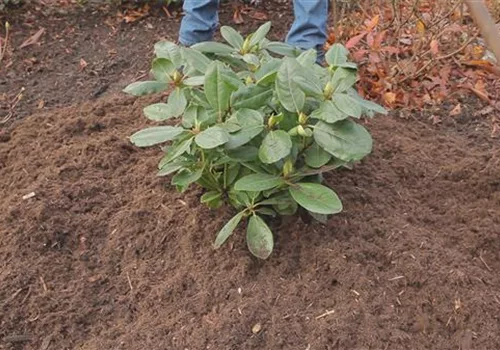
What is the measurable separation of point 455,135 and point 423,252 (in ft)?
3.91

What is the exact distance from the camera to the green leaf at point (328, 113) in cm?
216

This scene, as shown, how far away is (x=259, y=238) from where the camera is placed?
2287 mm

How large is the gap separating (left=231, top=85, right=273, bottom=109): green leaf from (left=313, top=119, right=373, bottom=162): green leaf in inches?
7.8

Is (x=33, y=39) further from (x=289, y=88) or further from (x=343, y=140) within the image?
(x=343, y=140)

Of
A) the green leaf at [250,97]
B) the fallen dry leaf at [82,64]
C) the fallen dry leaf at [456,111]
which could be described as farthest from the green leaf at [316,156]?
the fallen dry leaf at [82,64]

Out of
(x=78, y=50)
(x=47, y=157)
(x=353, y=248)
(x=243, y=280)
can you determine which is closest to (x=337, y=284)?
(x=353, y=248)

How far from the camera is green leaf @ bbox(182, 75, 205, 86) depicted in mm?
2312

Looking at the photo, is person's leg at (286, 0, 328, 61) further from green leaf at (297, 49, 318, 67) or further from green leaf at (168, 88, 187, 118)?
green leaf at (168, 88, 187, 118)

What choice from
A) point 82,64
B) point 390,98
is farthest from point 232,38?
point 82,64

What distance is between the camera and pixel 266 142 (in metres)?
2.18

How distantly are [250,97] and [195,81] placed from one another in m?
0.19

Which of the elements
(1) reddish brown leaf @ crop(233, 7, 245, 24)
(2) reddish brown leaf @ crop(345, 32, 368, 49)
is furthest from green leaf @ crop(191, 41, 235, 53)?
(1) reddish brown leaf @ crop(233, 7, 245, 24)

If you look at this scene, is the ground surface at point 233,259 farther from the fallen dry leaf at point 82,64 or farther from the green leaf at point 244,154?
the fallen dry leaf at point 82,64

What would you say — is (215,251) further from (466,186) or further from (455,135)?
(455,135)
